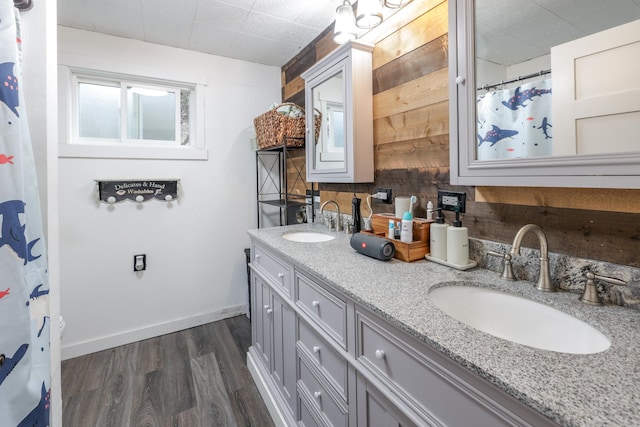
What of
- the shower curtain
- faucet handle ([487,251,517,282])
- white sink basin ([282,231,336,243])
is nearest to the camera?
the shower curtain

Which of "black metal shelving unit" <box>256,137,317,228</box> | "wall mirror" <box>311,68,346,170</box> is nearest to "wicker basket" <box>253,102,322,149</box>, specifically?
"wall mirror" <box>311,68,346,170</box>

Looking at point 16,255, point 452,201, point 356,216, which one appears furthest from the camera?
point 356,216

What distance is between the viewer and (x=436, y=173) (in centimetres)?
132

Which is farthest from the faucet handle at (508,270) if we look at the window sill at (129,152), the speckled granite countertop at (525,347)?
the window sill at (129,152)

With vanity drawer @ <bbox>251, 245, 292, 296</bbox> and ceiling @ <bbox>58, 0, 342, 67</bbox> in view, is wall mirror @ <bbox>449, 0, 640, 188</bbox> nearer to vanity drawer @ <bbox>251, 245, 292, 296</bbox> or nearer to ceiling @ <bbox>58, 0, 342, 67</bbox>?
vanity drawer @ <bbox>251, 245, 292, 296</bbox>

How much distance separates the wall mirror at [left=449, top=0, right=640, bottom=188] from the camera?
708 millimetres

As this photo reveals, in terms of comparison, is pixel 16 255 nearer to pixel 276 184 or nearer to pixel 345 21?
pixel 345 21

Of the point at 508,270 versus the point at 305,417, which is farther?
the point at 305,417

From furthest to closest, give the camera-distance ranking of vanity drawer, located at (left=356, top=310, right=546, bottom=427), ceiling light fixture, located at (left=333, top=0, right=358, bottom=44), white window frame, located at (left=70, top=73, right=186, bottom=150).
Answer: white window frame, located at (left=70, top=73, right=186, bottom=150) < ceiling light fixture, located at (left=333, top=0, right=358, bottom=44) < vanity drawer, located at (left=356, top=310, right=546, bottom=427)

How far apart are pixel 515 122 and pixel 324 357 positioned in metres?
1.03

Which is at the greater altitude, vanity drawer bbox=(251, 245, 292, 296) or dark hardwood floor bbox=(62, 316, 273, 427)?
vanity drawer bbox=(251, 245, 292, 296)

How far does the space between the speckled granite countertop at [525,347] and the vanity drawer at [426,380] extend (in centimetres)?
4

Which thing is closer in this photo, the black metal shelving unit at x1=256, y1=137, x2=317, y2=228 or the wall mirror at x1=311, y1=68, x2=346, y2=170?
the wall mirror at x1=311, y1=68, x2=346, y2=170

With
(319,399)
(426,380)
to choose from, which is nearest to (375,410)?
(426,380)
